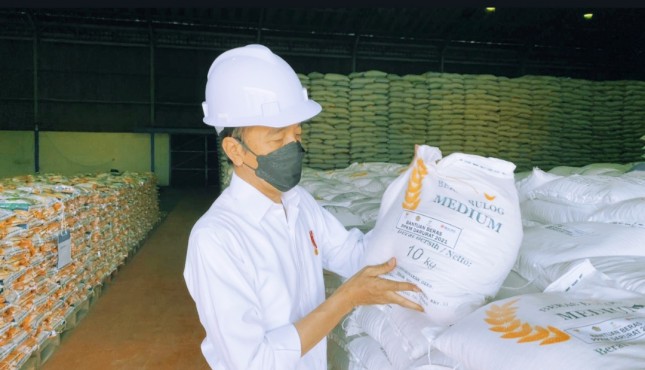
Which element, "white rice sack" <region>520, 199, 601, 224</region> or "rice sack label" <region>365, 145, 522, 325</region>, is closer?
"rice sack label" <region>365, 145, 522, 325</region>

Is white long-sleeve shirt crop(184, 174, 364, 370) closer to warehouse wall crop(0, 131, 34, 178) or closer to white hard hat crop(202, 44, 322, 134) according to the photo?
white hard hat crop(202, 44, 322, 134)

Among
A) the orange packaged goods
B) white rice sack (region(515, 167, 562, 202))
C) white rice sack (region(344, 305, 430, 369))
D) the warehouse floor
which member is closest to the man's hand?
white rice sack (region(344, 305, 430, 369))

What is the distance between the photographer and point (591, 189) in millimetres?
2232

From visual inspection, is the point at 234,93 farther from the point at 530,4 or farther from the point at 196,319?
the point at 530,4

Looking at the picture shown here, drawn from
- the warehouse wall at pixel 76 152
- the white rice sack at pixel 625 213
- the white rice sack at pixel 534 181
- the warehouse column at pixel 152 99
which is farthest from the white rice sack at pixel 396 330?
the warehouse wall at pixel 76 152

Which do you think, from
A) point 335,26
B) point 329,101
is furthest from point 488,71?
point 329,101

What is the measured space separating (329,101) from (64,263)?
4662 mm

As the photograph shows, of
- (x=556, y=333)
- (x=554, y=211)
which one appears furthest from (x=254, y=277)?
(x=554, y=211)

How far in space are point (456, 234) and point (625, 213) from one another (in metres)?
0.99

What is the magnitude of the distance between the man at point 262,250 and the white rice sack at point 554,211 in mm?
1279

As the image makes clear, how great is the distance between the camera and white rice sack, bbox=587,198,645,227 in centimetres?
178

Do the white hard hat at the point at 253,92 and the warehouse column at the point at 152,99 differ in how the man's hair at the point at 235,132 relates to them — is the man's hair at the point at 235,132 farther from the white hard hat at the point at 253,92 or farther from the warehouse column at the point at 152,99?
the warehouse column at the point at 152,99

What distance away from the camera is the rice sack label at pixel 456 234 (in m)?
1.25

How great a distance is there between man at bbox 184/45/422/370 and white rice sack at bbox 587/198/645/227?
1.03 metres
